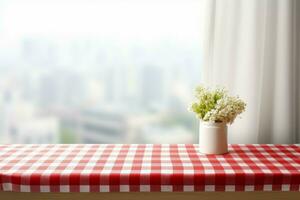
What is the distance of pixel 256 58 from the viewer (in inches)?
97.7

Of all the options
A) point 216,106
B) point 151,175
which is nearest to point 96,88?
point 216,106

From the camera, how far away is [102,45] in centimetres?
256

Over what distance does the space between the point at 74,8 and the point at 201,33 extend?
27.9 inches

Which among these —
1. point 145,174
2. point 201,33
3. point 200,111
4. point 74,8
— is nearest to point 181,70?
point 201,33

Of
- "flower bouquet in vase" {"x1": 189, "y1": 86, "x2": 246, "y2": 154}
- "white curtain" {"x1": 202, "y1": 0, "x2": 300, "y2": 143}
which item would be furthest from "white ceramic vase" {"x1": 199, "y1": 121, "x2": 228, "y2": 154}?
"white curtain" {"x1": 202, "y1": 0, "x2": 300, "y2": 143}

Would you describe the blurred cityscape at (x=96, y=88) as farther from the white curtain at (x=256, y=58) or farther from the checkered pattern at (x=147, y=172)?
the checkered pattern at (x=147, y=172)

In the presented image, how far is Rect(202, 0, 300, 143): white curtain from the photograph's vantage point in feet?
8.05

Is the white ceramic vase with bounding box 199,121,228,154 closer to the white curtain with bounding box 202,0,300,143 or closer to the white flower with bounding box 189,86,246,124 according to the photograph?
the white flower with bounding box 189,86,246,124

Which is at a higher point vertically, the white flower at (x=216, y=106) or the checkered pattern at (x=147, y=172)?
the white flower at (x=216, y=106)

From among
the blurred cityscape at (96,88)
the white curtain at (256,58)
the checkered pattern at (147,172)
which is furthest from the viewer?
the blurred cityscape at (96,88)

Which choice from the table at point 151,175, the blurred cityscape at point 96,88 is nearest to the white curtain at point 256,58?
the blurred cityscape at point 96,88

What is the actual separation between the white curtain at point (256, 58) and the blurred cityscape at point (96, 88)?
5.9 inches

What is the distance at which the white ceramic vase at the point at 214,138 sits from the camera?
86.5 inches

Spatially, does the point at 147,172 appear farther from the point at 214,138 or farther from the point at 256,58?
the point at 256,58
